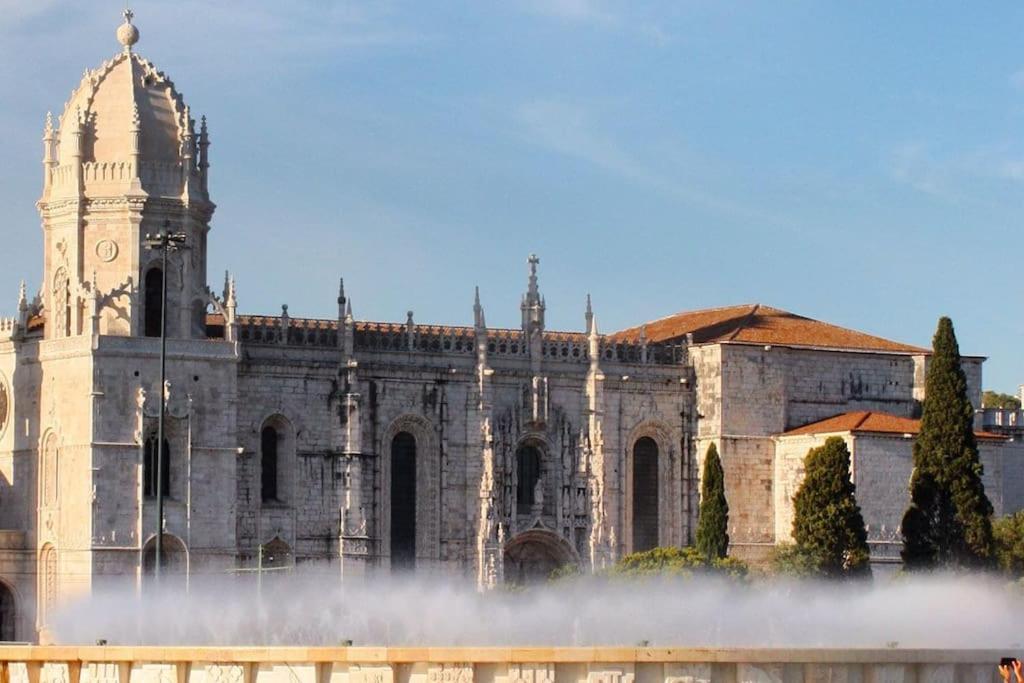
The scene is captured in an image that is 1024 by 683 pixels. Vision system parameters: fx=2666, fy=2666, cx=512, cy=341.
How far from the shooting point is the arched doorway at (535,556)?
97375 millimetres

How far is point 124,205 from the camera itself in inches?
3482

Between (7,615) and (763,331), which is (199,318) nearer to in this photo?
(7,615)

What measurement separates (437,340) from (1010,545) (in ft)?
71.4

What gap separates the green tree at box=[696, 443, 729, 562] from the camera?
305ft

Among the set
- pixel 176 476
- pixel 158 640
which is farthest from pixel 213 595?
pixel 158 640

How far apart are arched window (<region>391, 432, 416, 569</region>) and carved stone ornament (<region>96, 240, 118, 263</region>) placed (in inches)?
502

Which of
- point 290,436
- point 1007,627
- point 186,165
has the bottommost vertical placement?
point 1007,627

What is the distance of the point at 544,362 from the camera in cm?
9888

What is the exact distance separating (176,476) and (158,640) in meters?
15.6

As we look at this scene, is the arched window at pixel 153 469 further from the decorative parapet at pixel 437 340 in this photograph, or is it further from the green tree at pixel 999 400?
the green tree at pixel 999 400

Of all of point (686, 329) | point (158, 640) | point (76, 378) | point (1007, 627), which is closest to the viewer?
point (158, 640)

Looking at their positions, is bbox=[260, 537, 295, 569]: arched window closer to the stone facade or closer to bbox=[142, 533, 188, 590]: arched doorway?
the stone facade

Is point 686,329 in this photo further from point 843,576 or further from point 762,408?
point 843,576

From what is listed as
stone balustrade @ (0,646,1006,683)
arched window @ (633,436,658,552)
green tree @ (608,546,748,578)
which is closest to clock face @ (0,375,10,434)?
green tree @ (608,546,748,578)
